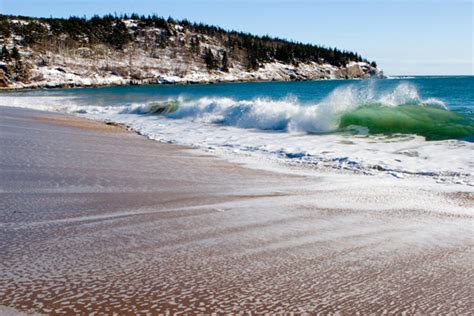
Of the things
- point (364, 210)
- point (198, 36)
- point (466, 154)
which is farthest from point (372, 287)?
point (198, 36)

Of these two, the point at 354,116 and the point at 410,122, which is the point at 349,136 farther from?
the point at 410,122

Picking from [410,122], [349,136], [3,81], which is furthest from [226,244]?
[3,81]

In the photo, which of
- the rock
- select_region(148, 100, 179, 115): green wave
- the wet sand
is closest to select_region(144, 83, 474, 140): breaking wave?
select_region(148, 100, 179, 115): green wave

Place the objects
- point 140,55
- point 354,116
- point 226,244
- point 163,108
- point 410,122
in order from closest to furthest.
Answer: point 226,244 → point 410,122 → point 354,116 → point 163,108 → point 140,55

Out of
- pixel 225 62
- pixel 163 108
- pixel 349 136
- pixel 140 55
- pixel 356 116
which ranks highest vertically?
pixel 140 55

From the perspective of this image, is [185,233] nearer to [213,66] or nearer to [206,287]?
[206,287]

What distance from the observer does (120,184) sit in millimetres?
5773

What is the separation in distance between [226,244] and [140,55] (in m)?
130

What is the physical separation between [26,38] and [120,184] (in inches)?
4707

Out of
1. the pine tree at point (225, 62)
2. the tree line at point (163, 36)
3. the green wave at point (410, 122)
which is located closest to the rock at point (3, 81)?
the tree line at point (163, 36)

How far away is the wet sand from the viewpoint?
2.59 m

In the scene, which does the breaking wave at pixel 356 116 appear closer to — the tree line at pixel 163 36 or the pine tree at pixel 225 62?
the tree line at pixel 163 36

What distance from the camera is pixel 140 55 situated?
12812cm

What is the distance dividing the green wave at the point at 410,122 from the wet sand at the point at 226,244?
22.0 ft
